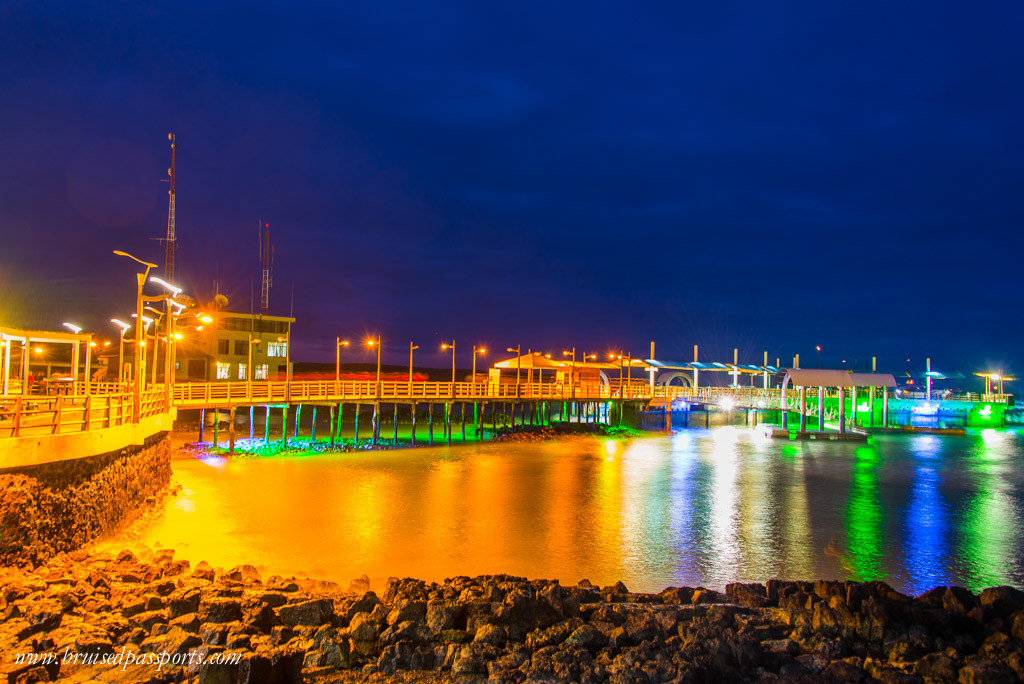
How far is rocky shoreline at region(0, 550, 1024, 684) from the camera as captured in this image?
24.4ft

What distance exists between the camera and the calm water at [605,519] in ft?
44.9

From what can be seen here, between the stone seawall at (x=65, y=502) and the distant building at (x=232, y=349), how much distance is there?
29290 millimetres

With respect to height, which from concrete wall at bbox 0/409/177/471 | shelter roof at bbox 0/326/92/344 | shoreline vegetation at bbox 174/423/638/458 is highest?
shelter roof at bbox 0/326/92/344

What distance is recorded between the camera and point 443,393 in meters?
39.0

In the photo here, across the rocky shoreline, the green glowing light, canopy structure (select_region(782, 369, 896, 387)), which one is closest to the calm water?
the green glowing light

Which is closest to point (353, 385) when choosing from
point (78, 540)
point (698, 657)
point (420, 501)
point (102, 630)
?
point (420, 501)

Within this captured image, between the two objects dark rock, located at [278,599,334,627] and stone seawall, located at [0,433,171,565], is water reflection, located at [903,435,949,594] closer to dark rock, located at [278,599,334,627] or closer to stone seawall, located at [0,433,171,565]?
dark rock, located at [278,599,334,627]

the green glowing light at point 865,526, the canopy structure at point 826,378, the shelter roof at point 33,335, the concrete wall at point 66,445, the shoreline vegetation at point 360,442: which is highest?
the shelter roof at point 33,335

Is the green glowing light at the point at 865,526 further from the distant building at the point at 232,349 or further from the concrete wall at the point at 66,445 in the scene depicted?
the distant building at the point at 232,349

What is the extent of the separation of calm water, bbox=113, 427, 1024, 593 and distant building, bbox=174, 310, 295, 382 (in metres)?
18.9

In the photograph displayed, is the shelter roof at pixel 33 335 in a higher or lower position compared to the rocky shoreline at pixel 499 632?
higher

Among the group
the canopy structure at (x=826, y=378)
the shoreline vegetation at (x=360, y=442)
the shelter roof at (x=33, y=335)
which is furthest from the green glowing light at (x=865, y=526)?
the shelter roof at (x=33, y=335)

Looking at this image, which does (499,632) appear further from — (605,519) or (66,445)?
(605,519)

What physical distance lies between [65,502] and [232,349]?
36.3 meters
